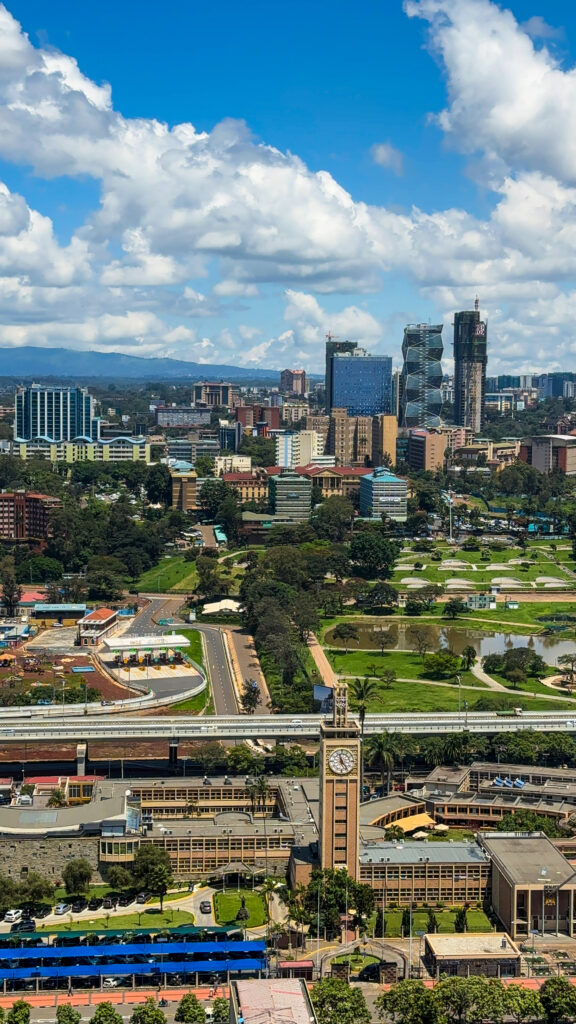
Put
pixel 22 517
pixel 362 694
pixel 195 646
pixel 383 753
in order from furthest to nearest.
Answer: pixel 22 517
pixel 195 646
pixel 362 694
pixel 383 753

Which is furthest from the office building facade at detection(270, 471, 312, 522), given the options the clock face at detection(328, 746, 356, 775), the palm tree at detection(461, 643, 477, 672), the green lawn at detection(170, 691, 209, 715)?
the clock face at detection(328, 746, 356, 775)

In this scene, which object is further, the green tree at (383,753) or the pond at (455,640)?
the pond at (455,640)

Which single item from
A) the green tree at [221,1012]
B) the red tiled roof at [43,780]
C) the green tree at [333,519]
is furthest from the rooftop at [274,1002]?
the green tree at [333,519]

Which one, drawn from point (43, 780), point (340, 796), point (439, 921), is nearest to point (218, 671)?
point (43, 780)

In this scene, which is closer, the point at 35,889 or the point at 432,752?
the point at 35,889

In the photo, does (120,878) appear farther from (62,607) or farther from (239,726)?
(62,607)

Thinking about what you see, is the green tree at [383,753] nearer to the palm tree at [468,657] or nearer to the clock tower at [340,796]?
the clock tower at [340,796]

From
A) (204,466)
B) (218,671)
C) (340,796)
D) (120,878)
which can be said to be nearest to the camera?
(340,796)
